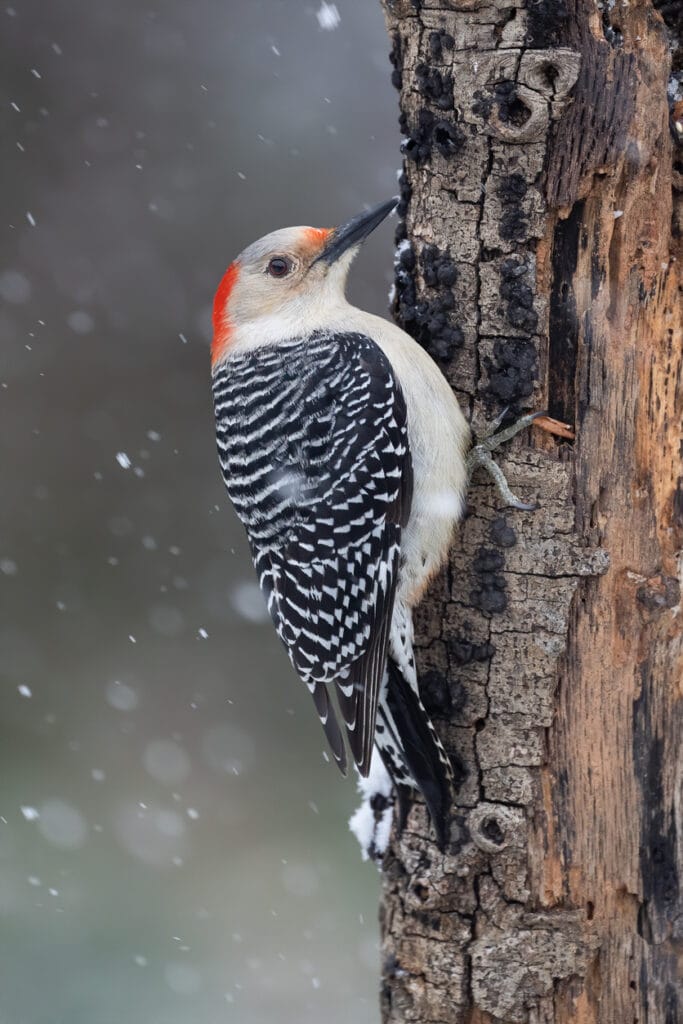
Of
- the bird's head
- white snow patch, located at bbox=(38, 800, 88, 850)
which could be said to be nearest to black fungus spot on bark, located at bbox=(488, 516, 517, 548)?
the bird's head

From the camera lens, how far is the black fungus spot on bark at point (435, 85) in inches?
113

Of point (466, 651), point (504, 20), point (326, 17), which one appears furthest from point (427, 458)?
point (326, 17)

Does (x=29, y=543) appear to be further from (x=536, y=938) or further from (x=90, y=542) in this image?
(x=536, y=938)

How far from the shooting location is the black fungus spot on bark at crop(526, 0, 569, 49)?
271 centimetres

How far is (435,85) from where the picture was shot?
2885mm

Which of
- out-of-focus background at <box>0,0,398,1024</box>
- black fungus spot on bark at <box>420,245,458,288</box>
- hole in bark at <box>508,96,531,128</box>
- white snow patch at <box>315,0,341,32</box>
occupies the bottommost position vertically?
black fungus spot on bark at <box>420,245,458,288</box>

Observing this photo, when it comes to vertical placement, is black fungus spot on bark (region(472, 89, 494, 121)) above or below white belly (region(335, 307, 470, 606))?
above

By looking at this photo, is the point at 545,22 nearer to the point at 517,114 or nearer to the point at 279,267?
the point at 517,114

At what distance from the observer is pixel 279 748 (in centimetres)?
687

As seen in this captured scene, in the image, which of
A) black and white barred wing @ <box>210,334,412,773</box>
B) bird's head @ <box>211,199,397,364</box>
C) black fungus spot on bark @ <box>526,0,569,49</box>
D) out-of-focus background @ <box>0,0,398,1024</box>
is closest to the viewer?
black fungus spot on bark @ <box>526,0,569,49</box>

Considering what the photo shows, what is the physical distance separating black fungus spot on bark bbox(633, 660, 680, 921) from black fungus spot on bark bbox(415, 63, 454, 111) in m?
1.57

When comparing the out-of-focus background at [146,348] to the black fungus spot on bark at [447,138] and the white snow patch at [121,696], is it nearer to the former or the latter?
the white snow patch at [121,696]

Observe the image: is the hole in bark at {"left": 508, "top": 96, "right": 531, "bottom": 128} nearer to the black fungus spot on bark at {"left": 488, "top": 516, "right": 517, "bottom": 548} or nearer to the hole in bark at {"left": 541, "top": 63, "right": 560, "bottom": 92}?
the hole in bark at {"left": 541, "top": 63, "right": 560, "bottom": 92}

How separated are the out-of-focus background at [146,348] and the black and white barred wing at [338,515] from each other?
3.71 metres
